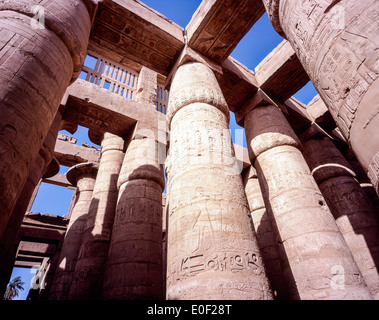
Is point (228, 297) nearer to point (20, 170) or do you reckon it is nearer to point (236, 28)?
point (20, 170)

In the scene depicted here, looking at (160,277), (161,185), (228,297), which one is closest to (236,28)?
(161,185)

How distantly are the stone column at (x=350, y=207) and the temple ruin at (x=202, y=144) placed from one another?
3 cm

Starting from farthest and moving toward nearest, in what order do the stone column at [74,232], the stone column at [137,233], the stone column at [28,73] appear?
the stone column at [74,232]
the stone column at [137,233]
the stone column at [28,73]

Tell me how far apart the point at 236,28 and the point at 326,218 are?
456 cm

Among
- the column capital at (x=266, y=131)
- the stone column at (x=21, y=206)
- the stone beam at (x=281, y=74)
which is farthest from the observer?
the stone beam at (x=281, y=74)

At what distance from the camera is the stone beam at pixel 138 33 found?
4934mm

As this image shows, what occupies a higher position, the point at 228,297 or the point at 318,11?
the point at 318,11

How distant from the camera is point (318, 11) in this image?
2.15m

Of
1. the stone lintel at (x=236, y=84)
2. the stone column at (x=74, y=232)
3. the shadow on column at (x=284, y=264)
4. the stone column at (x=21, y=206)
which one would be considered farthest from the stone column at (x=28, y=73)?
the stone column at (x=74, y=232)

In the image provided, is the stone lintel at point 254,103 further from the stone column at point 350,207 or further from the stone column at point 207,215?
the stone column at point 207,215

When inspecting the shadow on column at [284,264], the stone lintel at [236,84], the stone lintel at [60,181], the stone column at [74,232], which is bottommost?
the shadow on column at [284,264]

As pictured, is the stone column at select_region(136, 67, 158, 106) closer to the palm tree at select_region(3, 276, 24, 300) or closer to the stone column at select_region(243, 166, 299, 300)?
the stone column at select_region(243, 166, 299, 300)

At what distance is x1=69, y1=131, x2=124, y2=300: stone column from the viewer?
17.3ft
